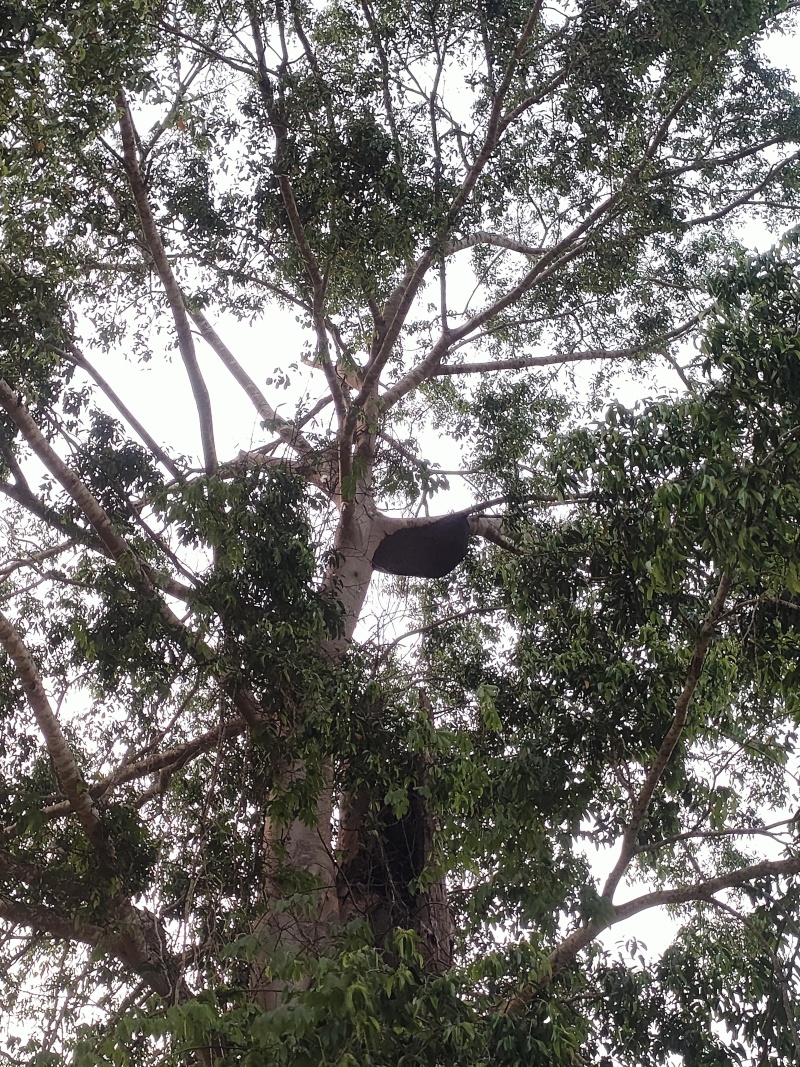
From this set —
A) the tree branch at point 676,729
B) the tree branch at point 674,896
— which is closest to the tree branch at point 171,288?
the tree branch at point 676,729

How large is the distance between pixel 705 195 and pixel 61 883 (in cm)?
651

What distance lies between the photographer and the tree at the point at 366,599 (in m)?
3.64

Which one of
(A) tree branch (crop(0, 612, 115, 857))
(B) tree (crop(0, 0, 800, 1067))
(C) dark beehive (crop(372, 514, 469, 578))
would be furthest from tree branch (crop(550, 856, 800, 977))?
(C) dark beehive (crop(372, 514, 469, 578))

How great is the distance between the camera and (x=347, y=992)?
305 centimetres

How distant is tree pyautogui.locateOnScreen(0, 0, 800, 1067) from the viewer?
3.64m

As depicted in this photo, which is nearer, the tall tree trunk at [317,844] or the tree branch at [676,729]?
the tree branch at [676,729]

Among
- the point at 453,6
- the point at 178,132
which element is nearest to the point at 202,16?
the point at 178,132

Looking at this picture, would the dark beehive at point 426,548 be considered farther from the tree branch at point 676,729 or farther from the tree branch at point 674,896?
the tree branch at point 674,896

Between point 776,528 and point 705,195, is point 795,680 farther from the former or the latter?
point 705,195

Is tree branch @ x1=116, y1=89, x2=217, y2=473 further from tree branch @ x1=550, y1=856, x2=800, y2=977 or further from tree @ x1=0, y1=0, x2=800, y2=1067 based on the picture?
tree branch @ x1=550, y1=856, x2=800, y2=977

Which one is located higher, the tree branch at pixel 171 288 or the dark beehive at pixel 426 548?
the dark beehive at pixel 426 548

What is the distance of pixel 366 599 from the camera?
24.5 feet

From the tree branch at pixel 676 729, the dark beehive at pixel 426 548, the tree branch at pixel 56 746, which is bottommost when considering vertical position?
the tree branch at pixel 56 746

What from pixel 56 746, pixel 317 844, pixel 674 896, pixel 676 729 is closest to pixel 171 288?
pixel 56 746
